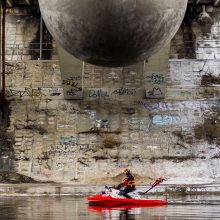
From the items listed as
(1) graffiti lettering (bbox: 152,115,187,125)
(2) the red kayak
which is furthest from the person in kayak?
(1) graffiti lettering (bbox: 152,115,187,125)

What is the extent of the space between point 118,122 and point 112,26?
3072cm

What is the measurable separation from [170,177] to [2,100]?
10497mm

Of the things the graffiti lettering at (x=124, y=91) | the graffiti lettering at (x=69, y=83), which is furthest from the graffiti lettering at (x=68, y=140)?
the graffiti lettering at (x=124, y=91)

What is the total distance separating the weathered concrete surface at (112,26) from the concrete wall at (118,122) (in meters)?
27.2

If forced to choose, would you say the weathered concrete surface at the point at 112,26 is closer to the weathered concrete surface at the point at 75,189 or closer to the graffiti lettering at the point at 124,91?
the weathered concrete surface at the point at 75,189

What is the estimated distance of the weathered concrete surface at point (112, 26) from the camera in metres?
4.50

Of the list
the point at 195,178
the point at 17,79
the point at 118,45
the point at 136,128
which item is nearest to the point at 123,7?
the point at 118,45

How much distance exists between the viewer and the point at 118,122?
116 ft

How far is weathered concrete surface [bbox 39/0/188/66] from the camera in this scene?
4.50 meters

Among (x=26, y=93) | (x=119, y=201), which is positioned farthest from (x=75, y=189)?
(x=26, y=93)

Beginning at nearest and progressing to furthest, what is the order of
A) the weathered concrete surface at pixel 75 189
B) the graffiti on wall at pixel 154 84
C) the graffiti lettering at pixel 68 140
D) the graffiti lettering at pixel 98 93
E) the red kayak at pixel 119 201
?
1. the red kayak at pixel 119 201
2. the weathered concrete surface at pixel 75 189
3. the graffiti lettering at pixel 68 140
4. the graffiti on wall at pixel 154 84
5. the graffiti lettering at pixel 98 93

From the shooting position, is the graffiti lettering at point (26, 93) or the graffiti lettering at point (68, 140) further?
the graffiti lettering at point (26, 93)

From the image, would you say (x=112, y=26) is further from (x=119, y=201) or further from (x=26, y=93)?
(x=26, y=93)

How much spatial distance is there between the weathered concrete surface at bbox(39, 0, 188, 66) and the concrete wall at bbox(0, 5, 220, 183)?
89.2 feet
